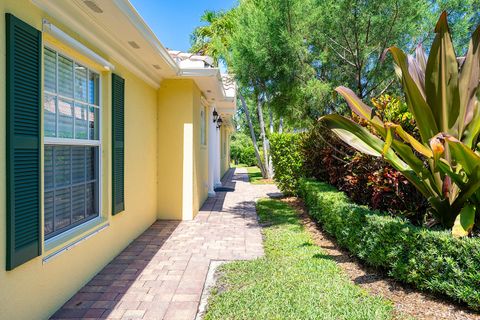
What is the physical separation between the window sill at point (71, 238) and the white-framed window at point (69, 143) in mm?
82

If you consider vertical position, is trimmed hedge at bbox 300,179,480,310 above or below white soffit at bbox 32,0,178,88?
below

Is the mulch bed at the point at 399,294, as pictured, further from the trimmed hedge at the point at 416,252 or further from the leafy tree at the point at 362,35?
the leafy tree at the point at 362,35

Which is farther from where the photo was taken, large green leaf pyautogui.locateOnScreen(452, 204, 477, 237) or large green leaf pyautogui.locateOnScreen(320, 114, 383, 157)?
large green leaf pyautogui.locateOnScreen(320, 114, 383, 157)

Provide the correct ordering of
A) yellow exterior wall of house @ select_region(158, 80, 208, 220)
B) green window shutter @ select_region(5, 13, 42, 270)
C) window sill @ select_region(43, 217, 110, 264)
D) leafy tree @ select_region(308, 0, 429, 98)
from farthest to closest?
yellow exterior wall of house @ select_region(158, 80, 208, 220) < leafy tree @ select_region(308, 0, 429, 98) < window sill @ select_region(43, 217, 110, 264) < green window shutter @ select_region(5, 13, 42, 270)

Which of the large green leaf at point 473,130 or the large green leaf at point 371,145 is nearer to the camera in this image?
the large green leaf at point 473,130

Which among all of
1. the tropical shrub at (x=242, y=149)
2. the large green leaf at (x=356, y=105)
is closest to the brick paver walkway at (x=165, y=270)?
the large green leaf at (x=356, y=105)

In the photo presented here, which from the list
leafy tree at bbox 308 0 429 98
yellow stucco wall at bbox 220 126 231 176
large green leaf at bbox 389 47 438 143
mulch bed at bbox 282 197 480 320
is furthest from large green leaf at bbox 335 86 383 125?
yellow stucco wall at bbox 220 126 231 176

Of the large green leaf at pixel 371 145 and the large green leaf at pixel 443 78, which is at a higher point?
the large green leaf at pixel 443 78

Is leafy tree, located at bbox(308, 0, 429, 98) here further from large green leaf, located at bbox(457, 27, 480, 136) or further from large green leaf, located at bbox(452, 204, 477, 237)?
large green leaf, located at bbox(452, 204, 477, 237)

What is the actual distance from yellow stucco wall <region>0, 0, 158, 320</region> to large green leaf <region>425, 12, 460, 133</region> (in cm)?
429

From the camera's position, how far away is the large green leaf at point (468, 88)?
395 cm

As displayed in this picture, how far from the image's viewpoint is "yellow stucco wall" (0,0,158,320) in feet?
9.15

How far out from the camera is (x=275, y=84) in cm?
830

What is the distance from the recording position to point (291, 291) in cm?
385
